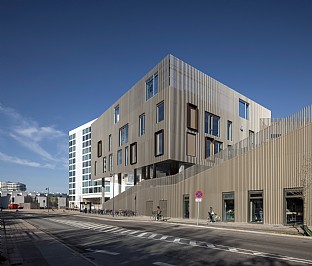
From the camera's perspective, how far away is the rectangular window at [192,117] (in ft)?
157

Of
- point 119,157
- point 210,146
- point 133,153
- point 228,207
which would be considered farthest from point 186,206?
point 119,157

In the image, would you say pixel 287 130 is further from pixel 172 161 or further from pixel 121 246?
pixel 172 161

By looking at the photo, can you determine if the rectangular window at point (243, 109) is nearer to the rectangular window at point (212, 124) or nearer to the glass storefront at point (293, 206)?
the rectangular window at point (212, 124)

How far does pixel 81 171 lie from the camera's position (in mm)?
131250

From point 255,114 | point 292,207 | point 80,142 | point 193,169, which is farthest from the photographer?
point 80,142

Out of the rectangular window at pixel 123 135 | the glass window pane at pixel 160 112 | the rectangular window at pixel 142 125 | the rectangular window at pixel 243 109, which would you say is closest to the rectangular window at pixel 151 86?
Result: the glass window pane at pixel 160 112

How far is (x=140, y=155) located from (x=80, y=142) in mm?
83809

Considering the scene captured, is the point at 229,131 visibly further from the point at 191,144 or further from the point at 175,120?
the point at 175,120

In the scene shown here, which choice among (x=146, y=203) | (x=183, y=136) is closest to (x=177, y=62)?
(x=183, y=136)

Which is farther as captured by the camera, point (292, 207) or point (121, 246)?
point (292, 207)

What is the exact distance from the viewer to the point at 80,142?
134 m

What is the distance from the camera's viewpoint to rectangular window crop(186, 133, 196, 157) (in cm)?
4757

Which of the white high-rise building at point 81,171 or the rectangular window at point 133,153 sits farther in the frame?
the white high-rise building at point 81,171

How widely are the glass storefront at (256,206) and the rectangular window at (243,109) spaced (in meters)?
31.1
